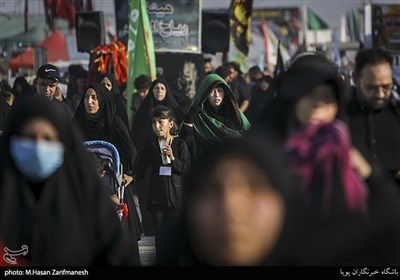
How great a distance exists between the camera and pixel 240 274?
292 centimetres

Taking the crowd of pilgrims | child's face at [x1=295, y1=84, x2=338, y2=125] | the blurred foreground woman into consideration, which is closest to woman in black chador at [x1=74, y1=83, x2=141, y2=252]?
the crowd of pilgrims

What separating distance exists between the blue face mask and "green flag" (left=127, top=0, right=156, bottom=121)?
8530 mm

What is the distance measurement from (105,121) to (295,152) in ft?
16.7

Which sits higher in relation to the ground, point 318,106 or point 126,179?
point 318,106

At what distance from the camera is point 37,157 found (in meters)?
3.39

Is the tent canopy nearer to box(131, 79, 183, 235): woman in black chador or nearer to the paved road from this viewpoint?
box(131, 79, 183, 235): woman in black chador

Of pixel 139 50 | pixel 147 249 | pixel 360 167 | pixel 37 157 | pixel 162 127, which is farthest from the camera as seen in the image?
pixel 139 50

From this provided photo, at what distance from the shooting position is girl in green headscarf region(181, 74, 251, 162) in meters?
7.85

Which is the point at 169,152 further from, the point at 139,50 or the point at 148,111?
the point at 139,50

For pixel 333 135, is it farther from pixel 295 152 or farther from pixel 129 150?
pixel 129 150

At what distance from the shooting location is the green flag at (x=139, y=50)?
12227 millimetres

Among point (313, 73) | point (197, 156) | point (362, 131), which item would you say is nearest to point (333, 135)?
point (313, 73)

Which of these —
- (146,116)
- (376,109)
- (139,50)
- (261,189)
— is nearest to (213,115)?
(146,116)

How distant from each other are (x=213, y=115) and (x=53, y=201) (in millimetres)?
4691
